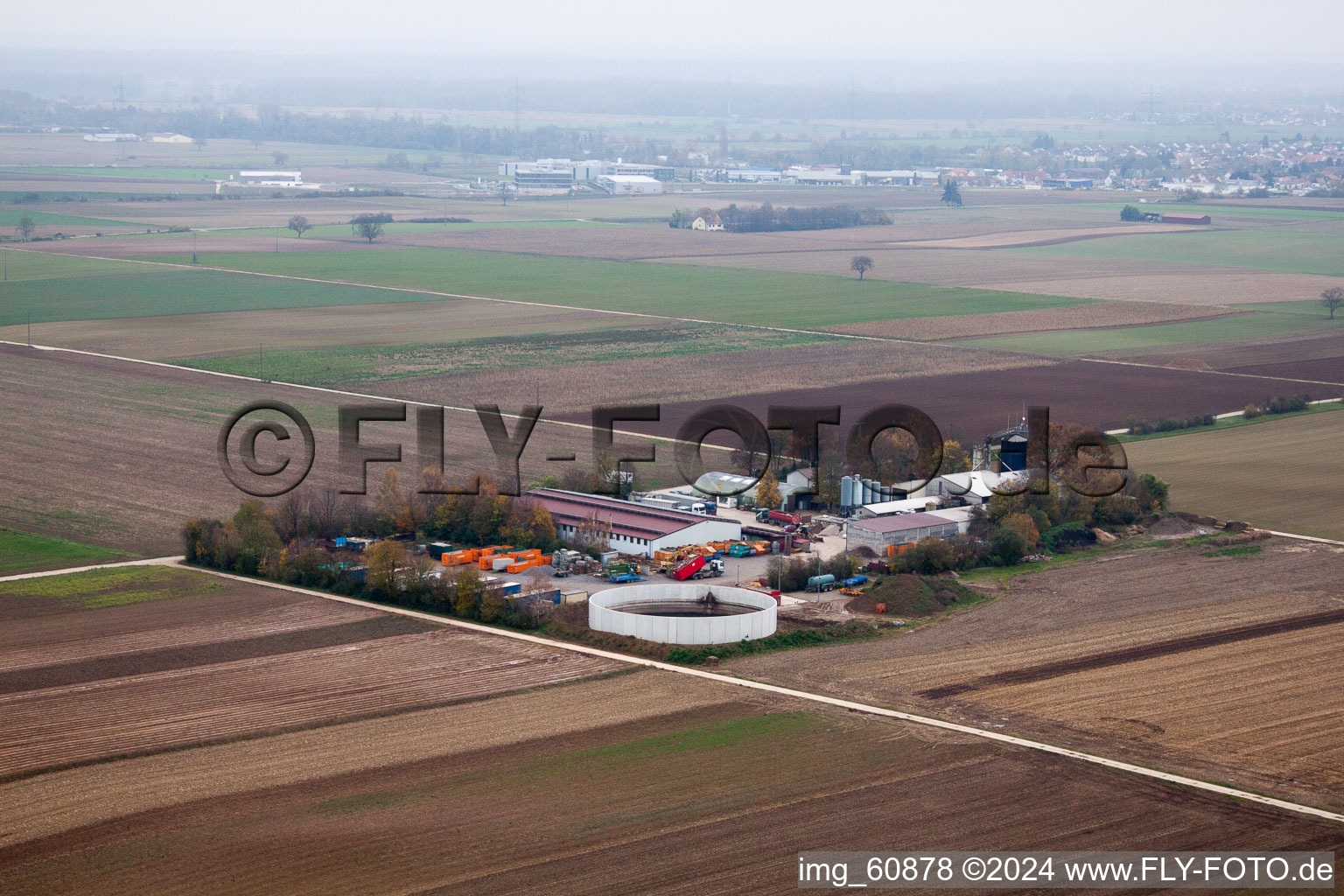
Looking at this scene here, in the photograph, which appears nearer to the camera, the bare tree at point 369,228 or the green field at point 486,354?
the green field at point 486,354

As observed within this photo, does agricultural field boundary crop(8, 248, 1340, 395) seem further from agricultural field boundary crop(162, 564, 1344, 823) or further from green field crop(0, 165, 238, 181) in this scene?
green field crop(0, 165, 238, 181)

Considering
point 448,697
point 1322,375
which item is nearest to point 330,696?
point 448,697

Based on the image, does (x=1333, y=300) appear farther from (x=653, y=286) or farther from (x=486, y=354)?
(x=486, y=354)

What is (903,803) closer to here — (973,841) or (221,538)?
(973,841)

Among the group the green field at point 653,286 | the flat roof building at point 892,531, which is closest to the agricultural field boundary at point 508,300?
the green field at point 653,286

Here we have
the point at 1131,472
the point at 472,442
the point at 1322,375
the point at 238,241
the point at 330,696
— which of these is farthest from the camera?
the point at 238,241

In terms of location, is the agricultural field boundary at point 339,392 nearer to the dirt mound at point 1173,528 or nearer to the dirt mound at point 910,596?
the dirt mound at point 1173,528

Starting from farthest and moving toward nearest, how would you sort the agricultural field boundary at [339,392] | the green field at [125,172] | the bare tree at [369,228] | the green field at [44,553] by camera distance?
the green field at [125,172]
the bare tree at [369,228]
the agricultural field boundary at [339,392]
the green field at [44,553]
